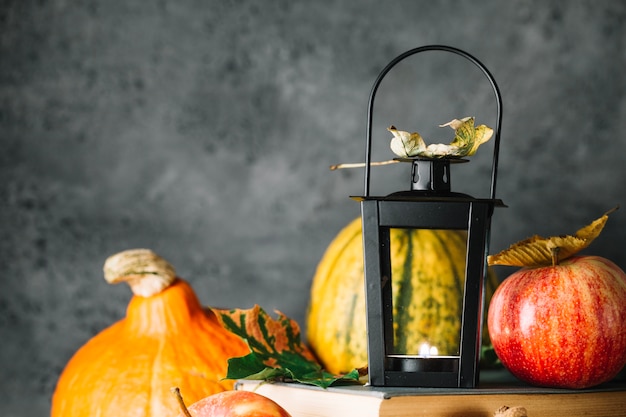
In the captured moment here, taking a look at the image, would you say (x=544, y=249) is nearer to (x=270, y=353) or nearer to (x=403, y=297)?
(x=403, y=297)

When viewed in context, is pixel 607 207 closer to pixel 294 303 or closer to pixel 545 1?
pixel 545 1

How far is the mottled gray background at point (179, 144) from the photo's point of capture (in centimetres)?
154

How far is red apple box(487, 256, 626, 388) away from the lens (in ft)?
3.08

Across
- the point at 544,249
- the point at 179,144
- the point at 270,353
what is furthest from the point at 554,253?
the point at 179,144

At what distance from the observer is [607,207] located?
1.44 metres

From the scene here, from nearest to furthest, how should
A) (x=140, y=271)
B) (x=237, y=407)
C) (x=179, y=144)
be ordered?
(x=237, y=407)
(x=140, y=271)
(x=179, y=144)

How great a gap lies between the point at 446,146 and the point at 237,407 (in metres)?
0.38

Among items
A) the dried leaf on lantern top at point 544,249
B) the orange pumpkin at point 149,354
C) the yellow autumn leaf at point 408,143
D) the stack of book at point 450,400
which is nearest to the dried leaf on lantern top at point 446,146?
the yellow autumn leaf at point 408,143

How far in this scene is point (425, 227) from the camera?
98 cm

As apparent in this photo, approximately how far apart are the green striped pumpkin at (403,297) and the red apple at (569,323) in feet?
0.70

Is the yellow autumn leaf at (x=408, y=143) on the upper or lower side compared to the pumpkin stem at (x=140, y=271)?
upper

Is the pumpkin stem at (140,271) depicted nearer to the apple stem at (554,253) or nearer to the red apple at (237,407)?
the red apple at (237,407)

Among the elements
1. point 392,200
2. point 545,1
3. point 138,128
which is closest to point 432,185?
point 392,200

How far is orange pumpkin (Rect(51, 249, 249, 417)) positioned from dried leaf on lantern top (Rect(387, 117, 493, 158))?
1.54ft
